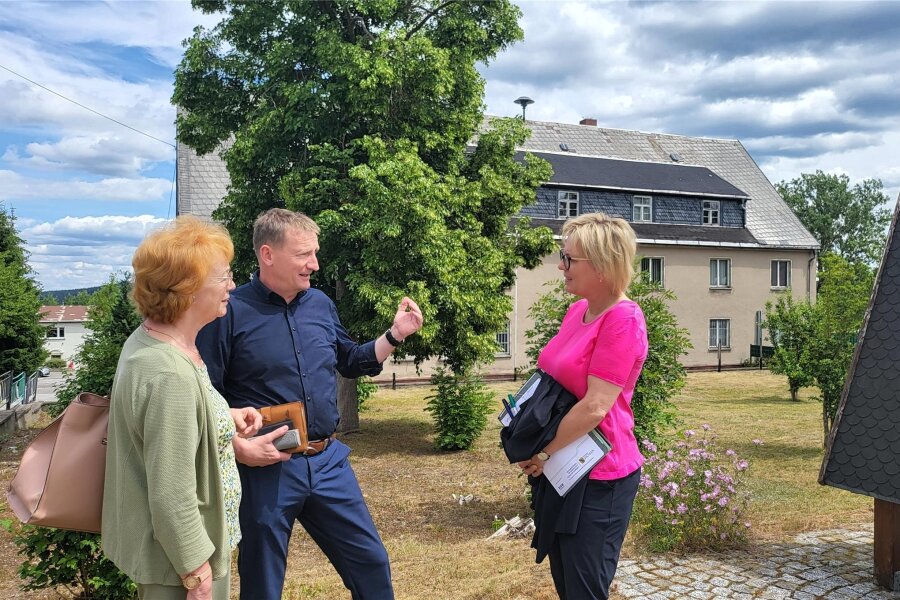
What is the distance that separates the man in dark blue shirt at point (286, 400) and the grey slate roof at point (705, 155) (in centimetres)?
2927

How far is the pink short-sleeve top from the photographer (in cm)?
296

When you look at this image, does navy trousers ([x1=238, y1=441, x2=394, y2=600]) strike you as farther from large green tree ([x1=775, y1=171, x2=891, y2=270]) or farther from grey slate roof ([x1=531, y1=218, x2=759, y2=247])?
large green tree ([x1=775, y1=171, x2=891, y2=270])

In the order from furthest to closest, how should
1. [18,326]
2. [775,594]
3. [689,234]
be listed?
[689,234], [18,326], [775,594]

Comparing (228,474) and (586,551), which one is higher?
(228,474)

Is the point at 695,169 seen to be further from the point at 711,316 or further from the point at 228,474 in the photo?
the point at 228,474

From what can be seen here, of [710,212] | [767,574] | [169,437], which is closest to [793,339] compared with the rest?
[767,574]

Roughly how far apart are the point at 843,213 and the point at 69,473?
62.8 metres

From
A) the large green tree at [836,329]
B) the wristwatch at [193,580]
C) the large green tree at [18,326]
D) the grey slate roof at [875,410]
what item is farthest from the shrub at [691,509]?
the large green tree at [18,326]

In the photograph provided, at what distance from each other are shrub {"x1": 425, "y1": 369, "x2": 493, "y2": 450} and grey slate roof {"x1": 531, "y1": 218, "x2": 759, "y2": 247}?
16.4m

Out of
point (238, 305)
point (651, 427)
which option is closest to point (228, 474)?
point (238, 305)

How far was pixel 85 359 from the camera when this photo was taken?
870 centimetres

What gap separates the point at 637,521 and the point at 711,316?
28.1m

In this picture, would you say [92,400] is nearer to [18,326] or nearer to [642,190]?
[18,326]

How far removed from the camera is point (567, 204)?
100ft
